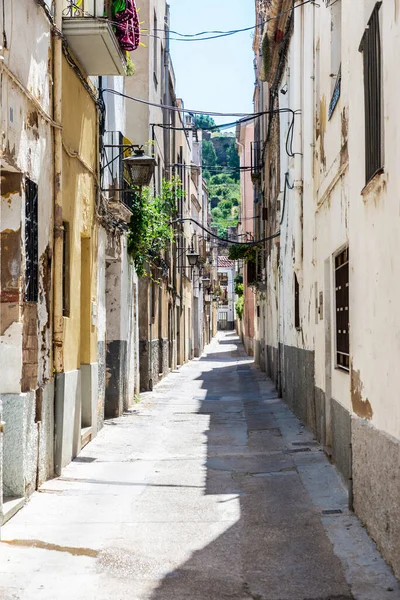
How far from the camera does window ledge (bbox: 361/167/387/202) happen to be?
5.55m

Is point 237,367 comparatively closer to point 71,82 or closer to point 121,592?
point 71,82

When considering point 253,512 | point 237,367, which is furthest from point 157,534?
point 237,367

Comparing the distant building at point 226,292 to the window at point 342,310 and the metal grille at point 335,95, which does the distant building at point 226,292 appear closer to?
the metal grille at point 335,95

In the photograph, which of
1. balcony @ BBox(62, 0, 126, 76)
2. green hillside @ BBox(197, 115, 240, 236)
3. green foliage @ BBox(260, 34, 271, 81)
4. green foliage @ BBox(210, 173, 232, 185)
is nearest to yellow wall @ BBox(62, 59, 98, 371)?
balcony @ BBox(62, 0, 126, 76)

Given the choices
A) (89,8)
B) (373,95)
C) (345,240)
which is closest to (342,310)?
(345,240)

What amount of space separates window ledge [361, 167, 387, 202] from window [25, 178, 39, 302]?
3221 mm

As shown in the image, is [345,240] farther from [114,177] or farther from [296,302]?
[296,302]

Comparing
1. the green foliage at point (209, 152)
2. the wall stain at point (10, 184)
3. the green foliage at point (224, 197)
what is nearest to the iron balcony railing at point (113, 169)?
the wall stain at point (10, 184)

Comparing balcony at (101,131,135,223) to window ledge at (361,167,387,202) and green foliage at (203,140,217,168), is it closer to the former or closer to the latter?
window ledge at (361,167,387,202)

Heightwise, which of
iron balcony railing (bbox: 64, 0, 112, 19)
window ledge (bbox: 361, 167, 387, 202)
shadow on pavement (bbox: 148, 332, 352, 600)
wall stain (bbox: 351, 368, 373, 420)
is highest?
iron balcony railing (bbox: 64, 0, 112, 19)

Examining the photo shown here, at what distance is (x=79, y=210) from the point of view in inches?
414

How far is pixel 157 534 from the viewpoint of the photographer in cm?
648

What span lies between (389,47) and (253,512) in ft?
13.5

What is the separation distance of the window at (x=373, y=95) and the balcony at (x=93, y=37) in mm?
4314
